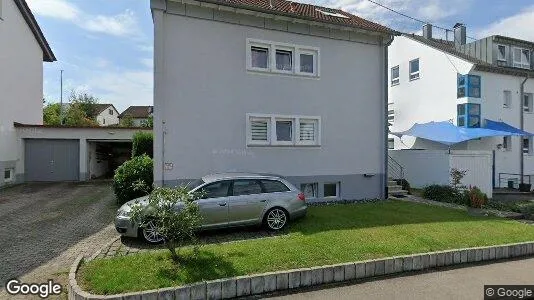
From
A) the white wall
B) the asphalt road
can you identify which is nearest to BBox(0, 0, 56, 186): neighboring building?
the white wall

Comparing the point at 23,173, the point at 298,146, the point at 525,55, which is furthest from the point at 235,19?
the point at 525,55

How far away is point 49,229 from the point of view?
8859 millimetres

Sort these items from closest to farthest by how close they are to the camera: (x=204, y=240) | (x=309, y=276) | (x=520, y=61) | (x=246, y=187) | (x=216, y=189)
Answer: (x=309, y=276) → (x=204, y=240) → (x=216, y=189) → (x=246, y=187) → (x=520, y=61)

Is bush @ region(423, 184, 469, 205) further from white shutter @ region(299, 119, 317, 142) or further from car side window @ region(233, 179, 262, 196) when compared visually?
car side window @ region(233, 179, 262, 196)

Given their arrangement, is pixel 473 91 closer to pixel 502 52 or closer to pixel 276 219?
pixel 502 52

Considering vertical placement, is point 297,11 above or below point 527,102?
above

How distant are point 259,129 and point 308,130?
1868mm

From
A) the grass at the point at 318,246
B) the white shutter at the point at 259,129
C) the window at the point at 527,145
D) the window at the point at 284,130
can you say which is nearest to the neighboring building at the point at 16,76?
the white shutter at the point at 259,129

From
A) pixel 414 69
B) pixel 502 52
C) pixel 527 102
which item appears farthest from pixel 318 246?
pixel 502 52

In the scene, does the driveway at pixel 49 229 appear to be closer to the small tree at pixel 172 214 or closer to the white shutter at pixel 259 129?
the small tree at pixel 172 214

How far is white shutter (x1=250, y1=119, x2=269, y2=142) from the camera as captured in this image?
11.8m

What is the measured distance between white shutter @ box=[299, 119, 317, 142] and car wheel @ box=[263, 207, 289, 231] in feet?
14.3

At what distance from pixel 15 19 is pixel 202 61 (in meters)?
14.6

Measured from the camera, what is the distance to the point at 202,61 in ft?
36.3
